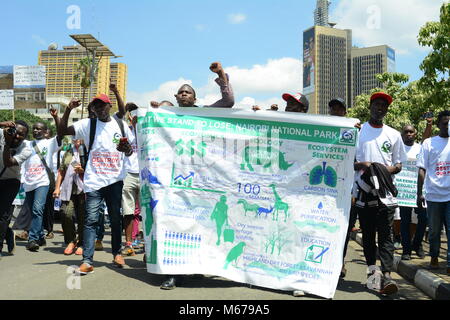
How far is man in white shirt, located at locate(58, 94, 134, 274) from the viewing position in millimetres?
5492

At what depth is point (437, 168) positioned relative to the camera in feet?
20.4

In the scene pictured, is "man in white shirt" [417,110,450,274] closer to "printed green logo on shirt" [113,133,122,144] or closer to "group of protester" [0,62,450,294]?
"group of protester" [0,62,450,294]

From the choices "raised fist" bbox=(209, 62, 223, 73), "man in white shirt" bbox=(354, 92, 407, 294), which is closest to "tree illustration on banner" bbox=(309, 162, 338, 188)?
"man in white shirt" bbox=(354, 92, 407, 294)

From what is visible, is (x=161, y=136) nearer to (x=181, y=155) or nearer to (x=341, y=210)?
(x=181, y=155)

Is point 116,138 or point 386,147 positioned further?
point 116,138

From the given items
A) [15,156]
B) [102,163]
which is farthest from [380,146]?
[15,156]

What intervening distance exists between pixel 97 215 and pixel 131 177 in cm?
207

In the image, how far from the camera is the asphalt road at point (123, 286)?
14.3 feet

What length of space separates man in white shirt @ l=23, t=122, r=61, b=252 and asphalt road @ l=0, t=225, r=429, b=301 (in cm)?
100

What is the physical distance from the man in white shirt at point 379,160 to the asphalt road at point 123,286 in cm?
49

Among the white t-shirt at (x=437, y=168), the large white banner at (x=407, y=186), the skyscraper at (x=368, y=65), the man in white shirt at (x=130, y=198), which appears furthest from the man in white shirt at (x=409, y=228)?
the skyscraper at (x=368, y=65)

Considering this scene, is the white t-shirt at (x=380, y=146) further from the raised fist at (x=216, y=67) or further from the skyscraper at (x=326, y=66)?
the skyscraper at (x=326, y=66)

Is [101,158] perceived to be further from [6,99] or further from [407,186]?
[6,99]

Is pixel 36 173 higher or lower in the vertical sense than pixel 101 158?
lower
